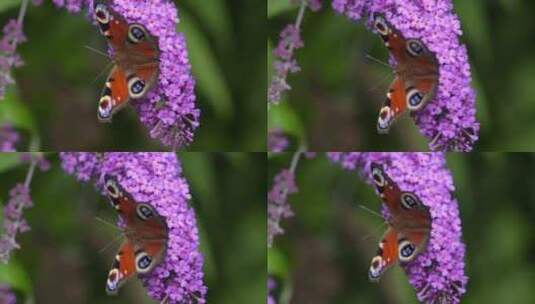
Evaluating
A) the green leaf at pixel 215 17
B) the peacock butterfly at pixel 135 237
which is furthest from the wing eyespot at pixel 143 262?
the green leaf at pixel 215 17

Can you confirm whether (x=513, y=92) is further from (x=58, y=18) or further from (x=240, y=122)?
(x=58, y=18)

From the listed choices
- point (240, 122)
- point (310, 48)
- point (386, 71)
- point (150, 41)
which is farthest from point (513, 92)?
point (150, 41)

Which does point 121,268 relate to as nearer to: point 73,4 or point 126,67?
point 126,67

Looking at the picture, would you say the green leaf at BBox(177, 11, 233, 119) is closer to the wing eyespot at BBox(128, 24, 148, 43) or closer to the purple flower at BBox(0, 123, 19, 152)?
the wing eyespot at BBox(128, 24, 148, 43)

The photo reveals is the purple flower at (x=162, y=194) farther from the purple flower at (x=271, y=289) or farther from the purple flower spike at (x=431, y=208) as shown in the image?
the purple flower spike at (x=431, y=208)

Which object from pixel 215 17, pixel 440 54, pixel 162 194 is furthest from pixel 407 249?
pixel 215 17

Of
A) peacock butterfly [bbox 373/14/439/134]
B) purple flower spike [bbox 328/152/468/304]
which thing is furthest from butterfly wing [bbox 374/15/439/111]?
purple flower spike [bbox 328/152/468/304]
